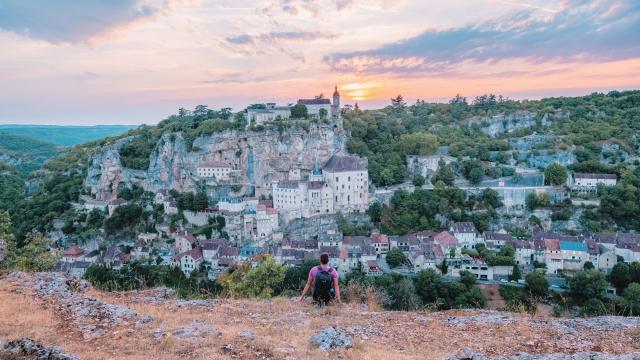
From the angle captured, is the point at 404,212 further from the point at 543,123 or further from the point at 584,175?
the point at 543,123

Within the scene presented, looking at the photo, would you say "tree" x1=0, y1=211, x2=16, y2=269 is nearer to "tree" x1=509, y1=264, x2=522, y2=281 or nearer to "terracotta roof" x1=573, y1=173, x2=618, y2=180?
"tree" x1=509, y1=264, x2=522, y2=281

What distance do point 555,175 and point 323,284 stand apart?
4117cm

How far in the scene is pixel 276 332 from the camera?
7262 millimetres

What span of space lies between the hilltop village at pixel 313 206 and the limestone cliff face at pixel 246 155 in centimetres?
11

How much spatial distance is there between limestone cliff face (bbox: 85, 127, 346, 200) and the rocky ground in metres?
35.1

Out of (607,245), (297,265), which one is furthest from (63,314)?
(607,245)

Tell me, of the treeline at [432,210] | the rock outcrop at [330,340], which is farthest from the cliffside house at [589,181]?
the rock outcrop at [330,340]

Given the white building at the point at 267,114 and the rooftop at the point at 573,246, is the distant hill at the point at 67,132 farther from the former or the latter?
the rooftop at the point at 573,246

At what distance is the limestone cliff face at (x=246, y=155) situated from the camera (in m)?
44.0

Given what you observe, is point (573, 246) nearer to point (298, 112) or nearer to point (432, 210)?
point (432, 210)

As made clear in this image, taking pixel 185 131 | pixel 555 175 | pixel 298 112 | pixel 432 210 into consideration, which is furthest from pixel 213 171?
Result: pixel 555 175

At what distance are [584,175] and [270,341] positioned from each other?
4424cm

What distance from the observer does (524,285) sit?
30188 mm

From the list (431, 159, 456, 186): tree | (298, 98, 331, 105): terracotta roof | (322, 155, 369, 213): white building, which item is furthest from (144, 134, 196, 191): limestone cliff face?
(431, 159, 456, 186): tree
